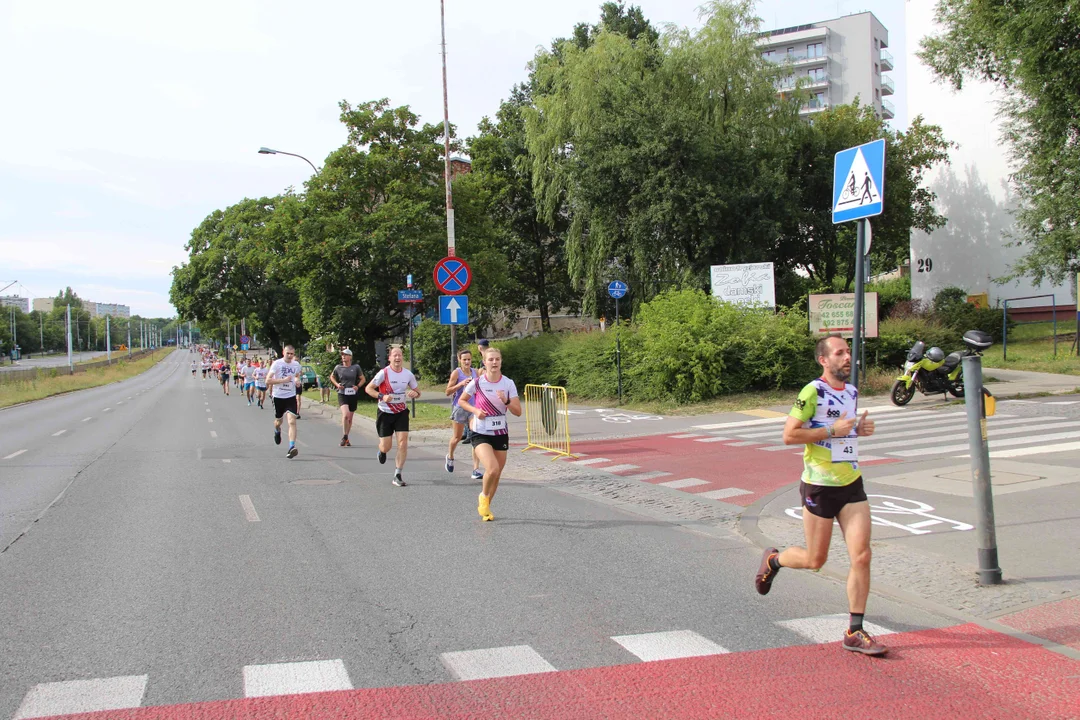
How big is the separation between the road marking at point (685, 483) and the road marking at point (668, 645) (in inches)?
208

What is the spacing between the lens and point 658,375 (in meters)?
20.1

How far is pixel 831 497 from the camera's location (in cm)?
456

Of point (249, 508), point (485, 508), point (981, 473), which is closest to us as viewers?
point (981, 473)

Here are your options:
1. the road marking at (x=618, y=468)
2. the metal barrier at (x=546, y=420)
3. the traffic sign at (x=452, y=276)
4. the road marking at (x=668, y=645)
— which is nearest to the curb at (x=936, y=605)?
the road marking at (x=668, y=645)

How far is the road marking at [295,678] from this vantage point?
13.0ft

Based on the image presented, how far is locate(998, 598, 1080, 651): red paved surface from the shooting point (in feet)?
14.8

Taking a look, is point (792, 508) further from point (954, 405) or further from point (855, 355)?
point (954, 405)

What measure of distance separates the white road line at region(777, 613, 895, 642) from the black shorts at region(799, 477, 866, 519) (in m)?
0.71

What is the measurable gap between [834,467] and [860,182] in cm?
283

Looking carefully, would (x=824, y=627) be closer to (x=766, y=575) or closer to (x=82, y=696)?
(x=766, y=575)

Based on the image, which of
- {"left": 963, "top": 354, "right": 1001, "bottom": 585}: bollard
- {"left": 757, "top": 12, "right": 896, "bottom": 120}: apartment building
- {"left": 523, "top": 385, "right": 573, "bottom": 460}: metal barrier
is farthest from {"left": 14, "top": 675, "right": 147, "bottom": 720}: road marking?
{"left": 757, "top": 12, "right": 896, "bottom": 120}: apartment building

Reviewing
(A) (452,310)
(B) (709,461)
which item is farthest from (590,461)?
(A) (452,310)

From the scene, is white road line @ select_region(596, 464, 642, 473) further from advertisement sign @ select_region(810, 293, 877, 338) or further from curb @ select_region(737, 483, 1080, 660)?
advertisement sign @ select_region(810, 293, 877, 338)

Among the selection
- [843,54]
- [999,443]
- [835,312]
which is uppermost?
[843,54]
